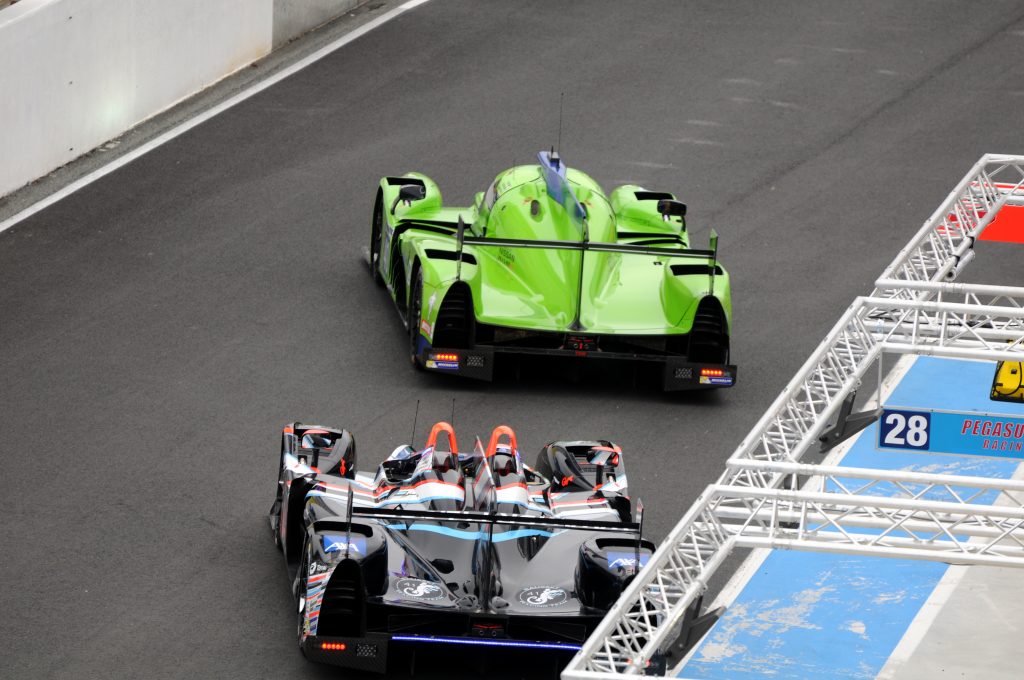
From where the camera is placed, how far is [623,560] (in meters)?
11.5

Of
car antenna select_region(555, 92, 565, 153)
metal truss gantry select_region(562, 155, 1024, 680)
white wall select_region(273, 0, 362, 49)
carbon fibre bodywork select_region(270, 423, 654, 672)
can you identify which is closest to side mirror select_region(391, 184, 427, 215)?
car antenna select_region(555, 92, 565, 153)

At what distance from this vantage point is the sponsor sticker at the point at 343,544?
11438mm

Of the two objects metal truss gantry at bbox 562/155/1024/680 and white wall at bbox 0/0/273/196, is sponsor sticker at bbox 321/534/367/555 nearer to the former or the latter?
metal truss gantry at bbox 562/155/1024/680

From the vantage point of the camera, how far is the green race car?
1644cm

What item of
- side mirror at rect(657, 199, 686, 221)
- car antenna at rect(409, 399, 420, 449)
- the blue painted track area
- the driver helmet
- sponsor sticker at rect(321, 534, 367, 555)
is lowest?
the blue painted track area

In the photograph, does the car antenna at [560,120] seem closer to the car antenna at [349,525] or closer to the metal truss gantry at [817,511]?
the metal truss gantry at [817,511]

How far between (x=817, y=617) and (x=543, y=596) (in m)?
2.56

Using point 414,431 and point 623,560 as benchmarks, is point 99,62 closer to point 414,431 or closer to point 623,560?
point 414,431

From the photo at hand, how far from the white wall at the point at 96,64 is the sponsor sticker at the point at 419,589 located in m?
10.6

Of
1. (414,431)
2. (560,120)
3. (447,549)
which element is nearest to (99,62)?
(560,120)

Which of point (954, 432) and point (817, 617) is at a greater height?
point (954, 432)

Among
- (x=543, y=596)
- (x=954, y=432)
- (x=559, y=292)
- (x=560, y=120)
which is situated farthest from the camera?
(x=560, y=120)

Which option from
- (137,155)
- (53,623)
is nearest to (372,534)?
(53,623)

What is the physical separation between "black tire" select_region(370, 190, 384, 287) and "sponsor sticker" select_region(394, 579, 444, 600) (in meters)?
7.79
